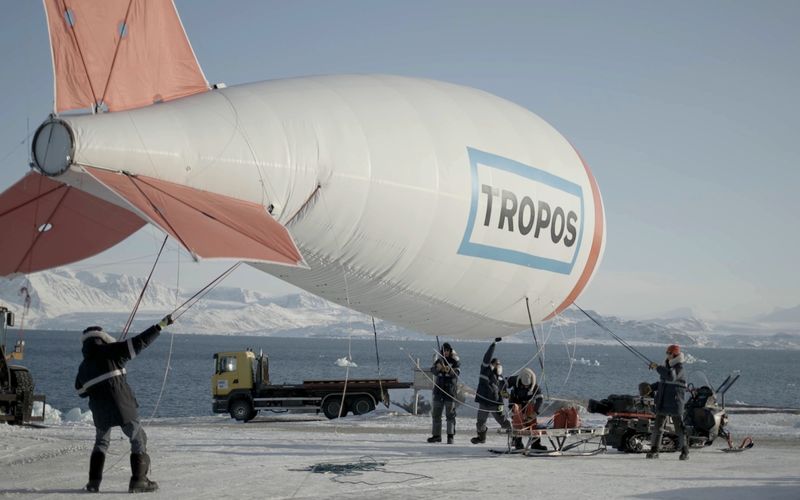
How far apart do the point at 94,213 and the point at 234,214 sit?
2606 mm

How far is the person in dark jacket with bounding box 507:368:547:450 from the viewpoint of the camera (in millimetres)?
15016

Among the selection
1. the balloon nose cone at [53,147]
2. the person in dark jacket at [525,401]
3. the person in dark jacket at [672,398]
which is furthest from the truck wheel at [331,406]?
the balloon nose cone at [53,147]

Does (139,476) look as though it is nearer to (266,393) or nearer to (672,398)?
(672,398)

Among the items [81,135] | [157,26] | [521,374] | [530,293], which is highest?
[157,26]

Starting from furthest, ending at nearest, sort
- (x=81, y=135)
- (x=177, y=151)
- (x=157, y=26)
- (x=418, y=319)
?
(x=418, y=319)
(x=157, y=26)
(x=177, y=151)
(x=81, y=135)

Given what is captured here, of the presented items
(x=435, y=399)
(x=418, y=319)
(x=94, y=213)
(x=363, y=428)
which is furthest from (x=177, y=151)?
(x=363, y=428)

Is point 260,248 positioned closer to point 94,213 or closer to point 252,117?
point 252,117

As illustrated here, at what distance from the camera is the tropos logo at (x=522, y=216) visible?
503 inches

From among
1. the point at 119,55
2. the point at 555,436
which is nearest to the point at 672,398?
the point at 555,436

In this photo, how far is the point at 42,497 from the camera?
31.3ft

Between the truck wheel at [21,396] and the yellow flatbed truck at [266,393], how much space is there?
819 cm

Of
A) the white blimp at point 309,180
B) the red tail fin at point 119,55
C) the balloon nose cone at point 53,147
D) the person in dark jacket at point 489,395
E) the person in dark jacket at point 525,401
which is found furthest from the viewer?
the person in dark jacket at point 489,395

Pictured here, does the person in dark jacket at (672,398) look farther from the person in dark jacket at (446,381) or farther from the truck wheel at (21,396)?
the truck wheel at (21,396)

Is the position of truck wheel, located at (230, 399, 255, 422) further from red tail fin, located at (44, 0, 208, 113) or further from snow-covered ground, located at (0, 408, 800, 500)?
red tail fin, located at (44, 0, 208, 113)
